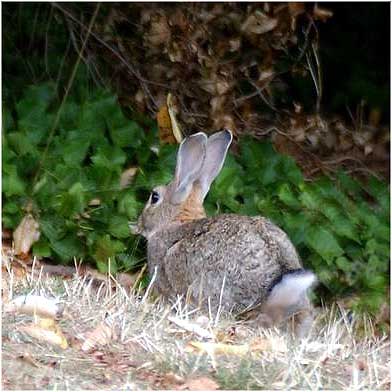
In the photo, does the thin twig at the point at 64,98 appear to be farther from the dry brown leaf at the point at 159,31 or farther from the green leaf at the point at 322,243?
the green leaf at the point at 322,243

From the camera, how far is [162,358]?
489 centimetres

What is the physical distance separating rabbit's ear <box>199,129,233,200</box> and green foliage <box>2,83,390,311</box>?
20.9 inches

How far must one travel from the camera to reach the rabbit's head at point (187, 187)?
23.1ft

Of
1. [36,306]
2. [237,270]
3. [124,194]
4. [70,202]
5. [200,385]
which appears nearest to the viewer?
[200,385]

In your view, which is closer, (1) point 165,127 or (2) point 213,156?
(2) point 213,156

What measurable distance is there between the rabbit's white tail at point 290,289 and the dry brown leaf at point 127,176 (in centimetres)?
201

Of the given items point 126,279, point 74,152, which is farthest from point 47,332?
point 74,152

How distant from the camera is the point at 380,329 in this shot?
8.02 meters

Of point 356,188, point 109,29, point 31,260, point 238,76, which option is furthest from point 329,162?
point 31,260

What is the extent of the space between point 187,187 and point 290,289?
1313 millimetres

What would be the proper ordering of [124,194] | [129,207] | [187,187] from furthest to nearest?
[124,194] → [129,207] → [187,187]

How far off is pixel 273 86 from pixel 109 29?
1.27 meters

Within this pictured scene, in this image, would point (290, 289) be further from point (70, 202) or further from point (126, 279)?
point (70, 202)

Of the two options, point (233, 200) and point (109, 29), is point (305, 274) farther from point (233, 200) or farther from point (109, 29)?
point (109, 29)
